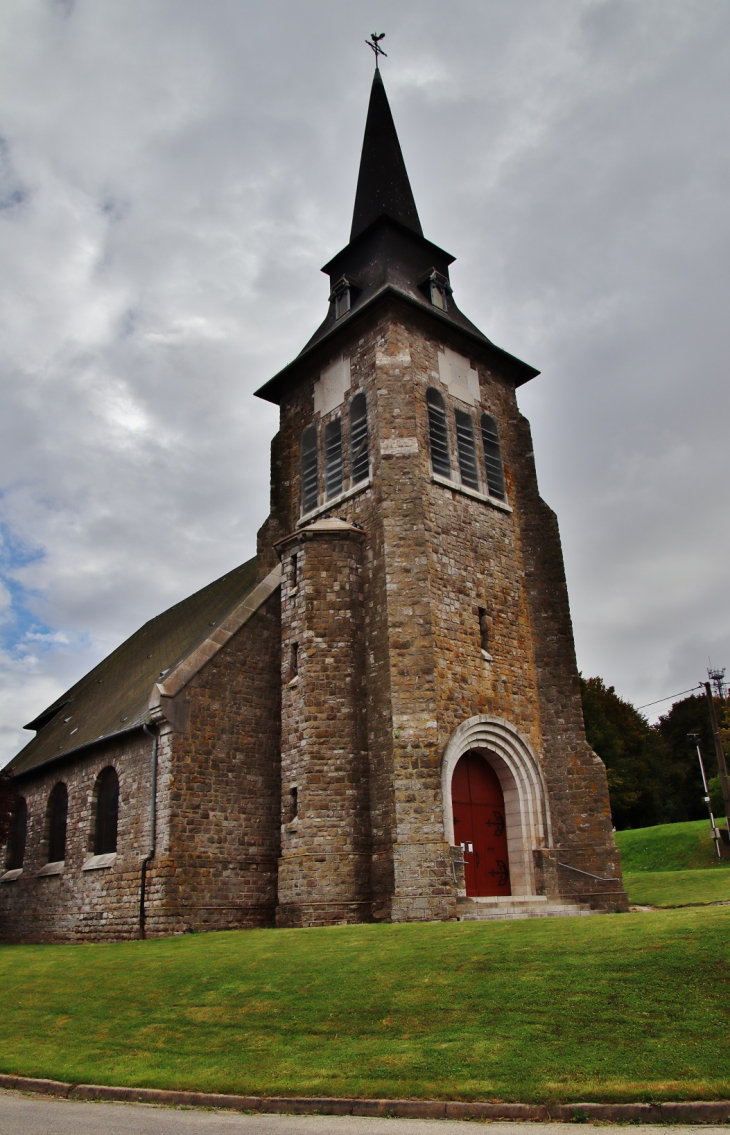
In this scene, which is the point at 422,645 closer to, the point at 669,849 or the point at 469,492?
the point at 469,492

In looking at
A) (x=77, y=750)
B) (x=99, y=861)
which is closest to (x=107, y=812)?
(x=99, y=861)

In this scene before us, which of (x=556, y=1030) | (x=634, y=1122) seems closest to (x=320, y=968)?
(x=556, y=1030)

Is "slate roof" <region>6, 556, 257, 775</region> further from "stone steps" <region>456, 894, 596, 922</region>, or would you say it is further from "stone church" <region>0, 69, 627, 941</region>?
"stone steps" <region>456, 894, 596, 922</region>

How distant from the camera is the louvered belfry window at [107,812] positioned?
2027 centimetres

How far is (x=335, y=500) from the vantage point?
20.8 meters

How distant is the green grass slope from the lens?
31333mm

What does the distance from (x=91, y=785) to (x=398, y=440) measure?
38.0 feet

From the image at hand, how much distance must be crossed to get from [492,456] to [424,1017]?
15.6m

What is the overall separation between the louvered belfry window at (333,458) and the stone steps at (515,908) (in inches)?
396

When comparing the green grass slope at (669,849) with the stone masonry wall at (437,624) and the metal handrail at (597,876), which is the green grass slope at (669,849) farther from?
the stone masonry wall at (437,624)

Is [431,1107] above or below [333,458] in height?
below

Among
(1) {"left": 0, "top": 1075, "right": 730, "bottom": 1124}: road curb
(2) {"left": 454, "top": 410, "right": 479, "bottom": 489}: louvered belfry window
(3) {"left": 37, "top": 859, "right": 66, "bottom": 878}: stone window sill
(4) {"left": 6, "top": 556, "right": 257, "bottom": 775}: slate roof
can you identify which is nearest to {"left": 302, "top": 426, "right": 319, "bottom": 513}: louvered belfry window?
(4) {"left": 6, "top": 556, "right": 257, "bottom": 775}: slate roof

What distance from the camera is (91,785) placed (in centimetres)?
2156

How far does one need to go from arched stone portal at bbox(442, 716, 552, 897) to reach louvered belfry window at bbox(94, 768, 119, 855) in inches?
329
